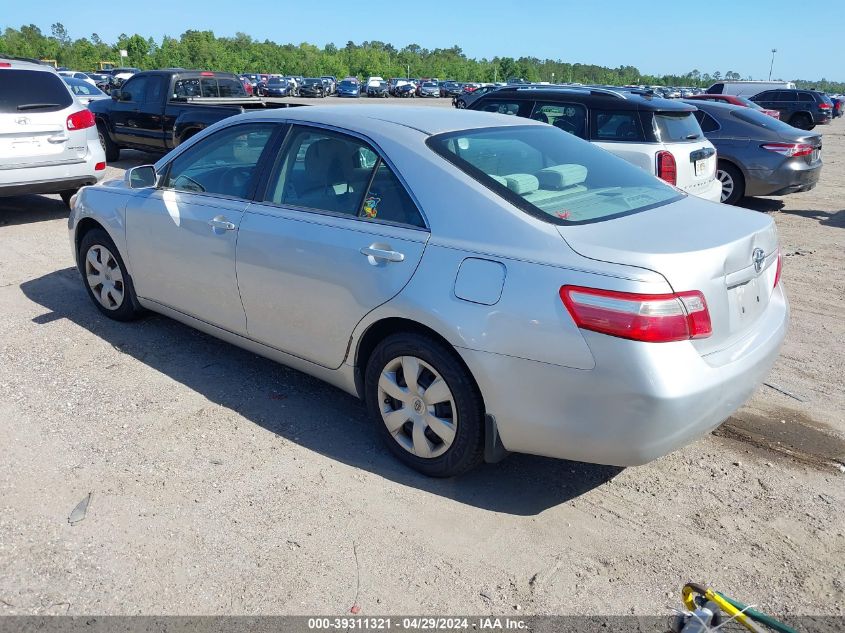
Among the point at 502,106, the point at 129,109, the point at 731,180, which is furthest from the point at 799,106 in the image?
the point at 129,109

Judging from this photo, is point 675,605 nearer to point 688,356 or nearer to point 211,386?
point 688,356

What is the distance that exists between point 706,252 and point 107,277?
4197 millimetres

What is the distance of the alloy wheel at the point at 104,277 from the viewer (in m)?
5.22

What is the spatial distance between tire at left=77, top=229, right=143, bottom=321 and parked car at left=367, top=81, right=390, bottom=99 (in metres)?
61.1

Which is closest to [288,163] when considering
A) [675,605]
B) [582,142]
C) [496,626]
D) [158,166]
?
[158,166]

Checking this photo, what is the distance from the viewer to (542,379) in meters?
2.91

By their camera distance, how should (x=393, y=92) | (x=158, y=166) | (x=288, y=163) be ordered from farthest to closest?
1. (x=393, y=92)
2. (x=158, y=166)
3. (x=288, y=163)

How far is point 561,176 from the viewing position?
365 cm

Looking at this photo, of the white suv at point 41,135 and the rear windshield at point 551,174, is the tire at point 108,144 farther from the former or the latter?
the rear windshield at point 551,174

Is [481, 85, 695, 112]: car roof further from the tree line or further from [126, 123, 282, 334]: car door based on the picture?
the tree line

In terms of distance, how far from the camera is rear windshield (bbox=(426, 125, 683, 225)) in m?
3.31

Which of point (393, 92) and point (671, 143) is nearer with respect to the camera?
point (671, 143)

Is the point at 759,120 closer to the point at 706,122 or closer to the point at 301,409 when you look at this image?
the point at 706,122

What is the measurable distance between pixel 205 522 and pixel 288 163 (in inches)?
77.7
